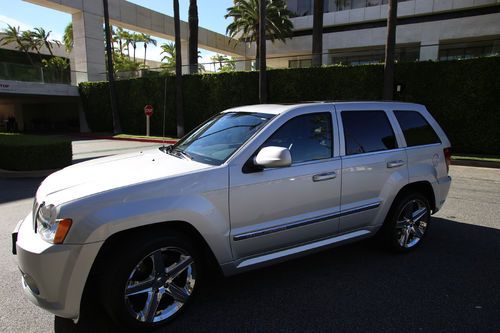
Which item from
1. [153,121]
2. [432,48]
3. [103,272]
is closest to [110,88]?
[153,121]

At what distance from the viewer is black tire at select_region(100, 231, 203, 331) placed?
2.68 m

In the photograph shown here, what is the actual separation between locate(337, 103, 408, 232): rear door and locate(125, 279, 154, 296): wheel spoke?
1985 mm

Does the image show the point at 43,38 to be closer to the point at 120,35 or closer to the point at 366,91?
the point at 120,35

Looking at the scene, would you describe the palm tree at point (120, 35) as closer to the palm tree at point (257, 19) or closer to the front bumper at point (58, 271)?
the palm tree at point (257, 19)

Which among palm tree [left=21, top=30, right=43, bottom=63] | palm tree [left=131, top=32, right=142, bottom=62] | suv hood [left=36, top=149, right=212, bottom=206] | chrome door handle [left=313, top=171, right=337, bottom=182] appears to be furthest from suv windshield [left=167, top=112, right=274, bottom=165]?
palm tree [left=131, top=32, right=142, bottom=62]

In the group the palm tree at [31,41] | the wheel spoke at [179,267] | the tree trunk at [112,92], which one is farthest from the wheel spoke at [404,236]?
the palm tree at [31,41]

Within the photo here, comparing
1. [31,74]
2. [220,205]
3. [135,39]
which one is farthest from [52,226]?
[135,39]

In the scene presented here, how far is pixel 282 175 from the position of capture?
3.31 meters

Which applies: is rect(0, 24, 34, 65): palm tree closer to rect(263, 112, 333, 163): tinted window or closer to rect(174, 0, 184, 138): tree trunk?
rect(174, 0, 184, 138): tree trunk

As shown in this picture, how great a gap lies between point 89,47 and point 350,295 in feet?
99.7

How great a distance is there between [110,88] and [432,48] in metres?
19.4

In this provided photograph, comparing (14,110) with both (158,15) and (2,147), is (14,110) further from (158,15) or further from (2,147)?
(2,147)

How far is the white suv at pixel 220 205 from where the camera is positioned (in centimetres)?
260

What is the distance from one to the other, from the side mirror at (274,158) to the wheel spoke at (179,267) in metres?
0.99
